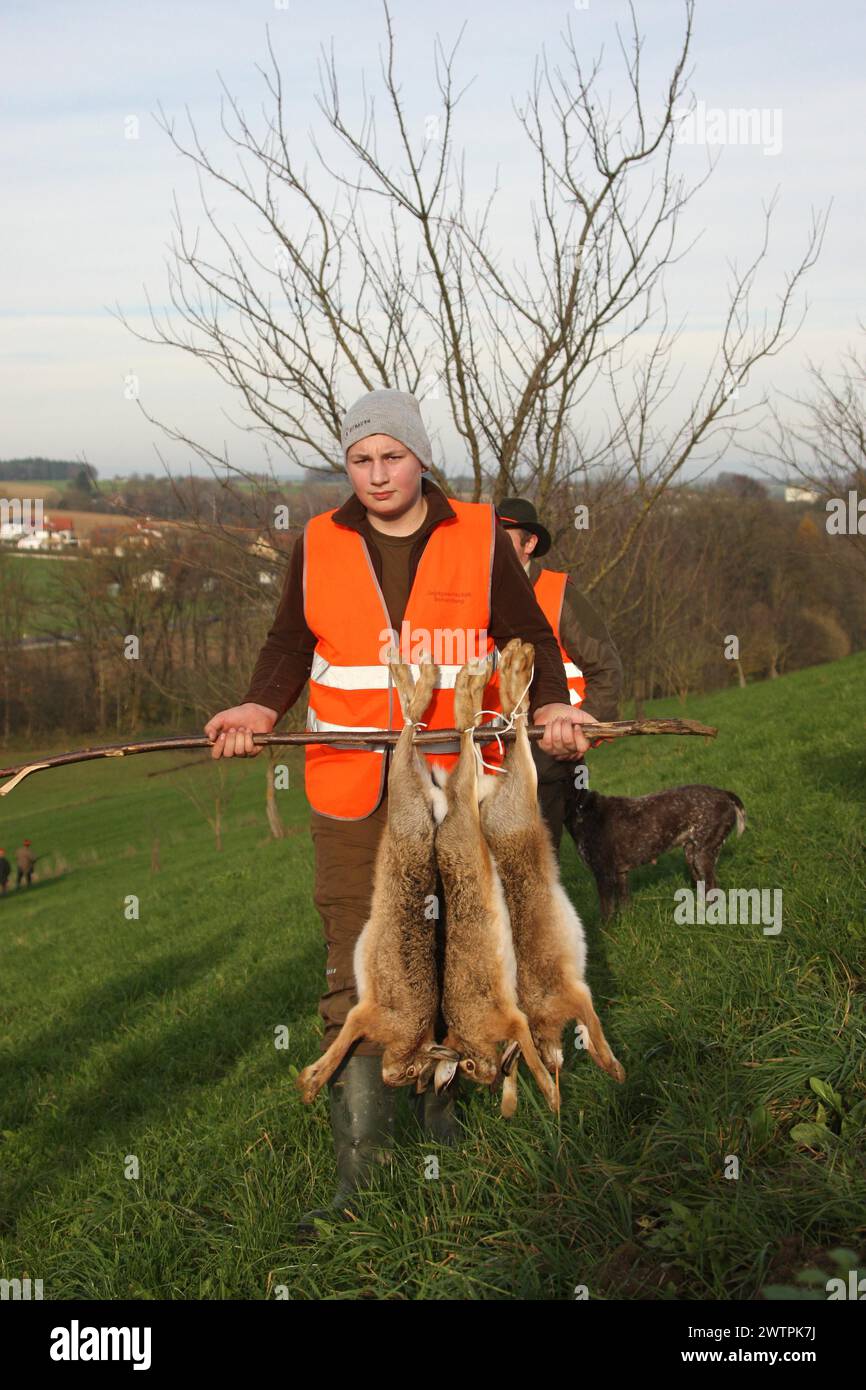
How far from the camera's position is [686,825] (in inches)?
260

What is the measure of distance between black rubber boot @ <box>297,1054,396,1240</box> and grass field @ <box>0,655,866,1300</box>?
0.10 m

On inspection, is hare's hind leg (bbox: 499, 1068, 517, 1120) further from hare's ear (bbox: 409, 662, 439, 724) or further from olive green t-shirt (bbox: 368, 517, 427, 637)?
olive green t-shirt (bbox: 368, 517, 427, 637)

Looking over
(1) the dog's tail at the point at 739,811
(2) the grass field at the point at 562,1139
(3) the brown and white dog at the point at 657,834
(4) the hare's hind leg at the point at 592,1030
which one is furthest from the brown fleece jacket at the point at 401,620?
(1) the dog's tail at the point at 739,811

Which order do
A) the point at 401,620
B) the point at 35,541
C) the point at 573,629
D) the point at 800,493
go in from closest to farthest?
the point at 401,620 → the point at 573,629 → the point at 800,493 → the point at 35,541

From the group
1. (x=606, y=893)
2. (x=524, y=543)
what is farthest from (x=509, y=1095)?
(x=524, y=543)

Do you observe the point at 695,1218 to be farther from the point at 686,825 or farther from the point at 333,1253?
the point at 686,825

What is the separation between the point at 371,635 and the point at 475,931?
3.60 feet

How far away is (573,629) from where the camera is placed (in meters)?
6.33

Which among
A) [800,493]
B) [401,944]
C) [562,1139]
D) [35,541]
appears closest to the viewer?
[401,944]

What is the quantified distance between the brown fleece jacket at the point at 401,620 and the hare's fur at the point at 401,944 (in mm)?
722

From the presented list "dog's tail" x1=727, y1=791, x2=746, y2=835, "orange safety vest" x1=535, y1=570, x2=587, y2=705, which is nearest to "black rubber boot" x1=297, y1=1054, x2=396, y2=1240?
"orange safety vest" x1=535, y1=570, x2=587, y2=705

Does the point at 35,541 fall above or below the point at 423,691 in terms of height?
above

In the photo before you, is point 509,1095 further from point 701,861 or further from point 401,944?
point 701,861
